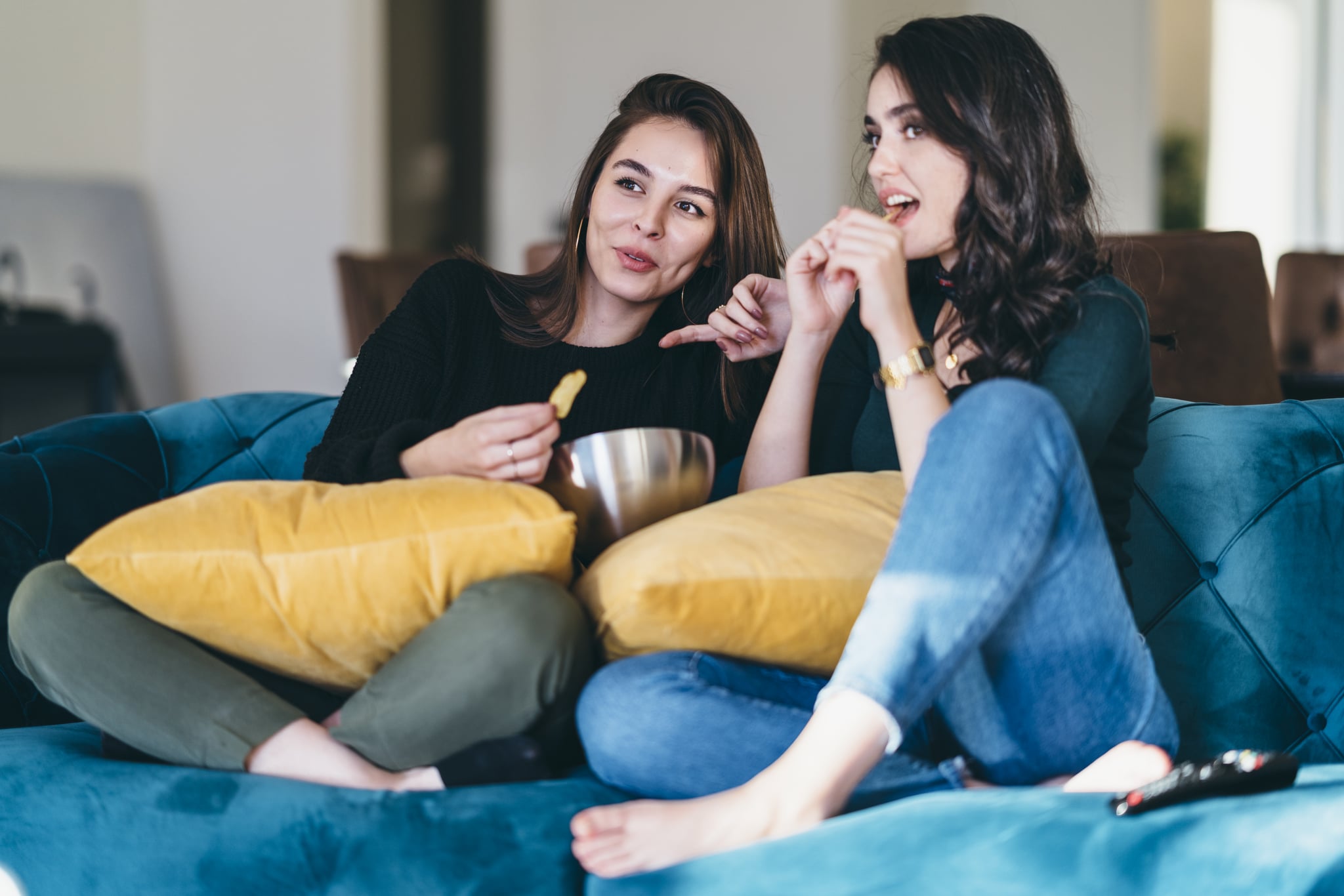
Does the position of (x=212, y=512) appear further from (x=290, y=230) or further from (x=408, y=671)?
(x=290, y=230)

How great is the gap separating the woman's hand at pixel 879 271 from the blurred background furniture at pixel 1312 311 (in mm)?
1932

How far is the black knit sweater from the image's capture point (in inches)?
58.1

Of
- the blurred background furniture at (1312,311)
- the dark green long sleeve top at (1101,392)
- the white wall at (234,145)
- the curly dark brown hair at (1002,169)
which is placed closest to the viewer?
the dark green long sleeve top at (1101,392)

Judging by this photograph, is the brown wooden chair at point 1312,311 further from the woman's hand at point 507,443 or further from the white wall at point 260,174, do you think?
the white wall at point 260,174

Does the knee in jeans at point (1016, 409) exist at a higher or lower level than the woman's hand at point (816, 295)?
lower

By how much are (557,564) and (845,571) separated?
28 cm

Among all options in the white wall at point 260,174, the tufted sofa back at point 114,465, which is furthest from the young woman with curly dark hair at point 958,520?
the white wall at point 260,174

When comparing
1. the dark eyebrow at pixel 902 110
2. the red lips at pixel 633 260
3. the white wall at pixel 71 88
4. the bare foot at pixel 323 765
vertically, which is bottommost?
the bare foot at pixel 323 765

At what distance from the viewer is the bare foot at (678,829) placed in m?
0.94

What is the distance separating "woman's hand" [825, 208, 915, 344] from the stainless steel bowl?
0.24m

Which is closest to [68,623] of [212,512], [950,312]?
[212,512]

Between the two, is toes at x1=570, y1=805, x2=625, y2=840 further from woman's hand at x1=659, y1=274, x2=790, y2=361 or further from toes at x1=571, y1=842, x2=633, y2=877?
woman's hand at x1=659, y1=274, x2=790, y2=361

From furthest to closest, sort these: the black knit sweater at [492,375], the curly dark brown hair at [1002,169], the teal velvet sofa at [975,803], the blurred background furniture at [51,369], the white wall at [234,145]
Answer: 1. the white wall at [234,145]
2. the blurred background furniture at [51,369]
3. the black knit sweater at [492,375]
4. the curly dark brown hair at [1002,169]
5. the teal velvet sofa at [975,803]

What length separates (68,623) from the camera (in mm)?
1058
